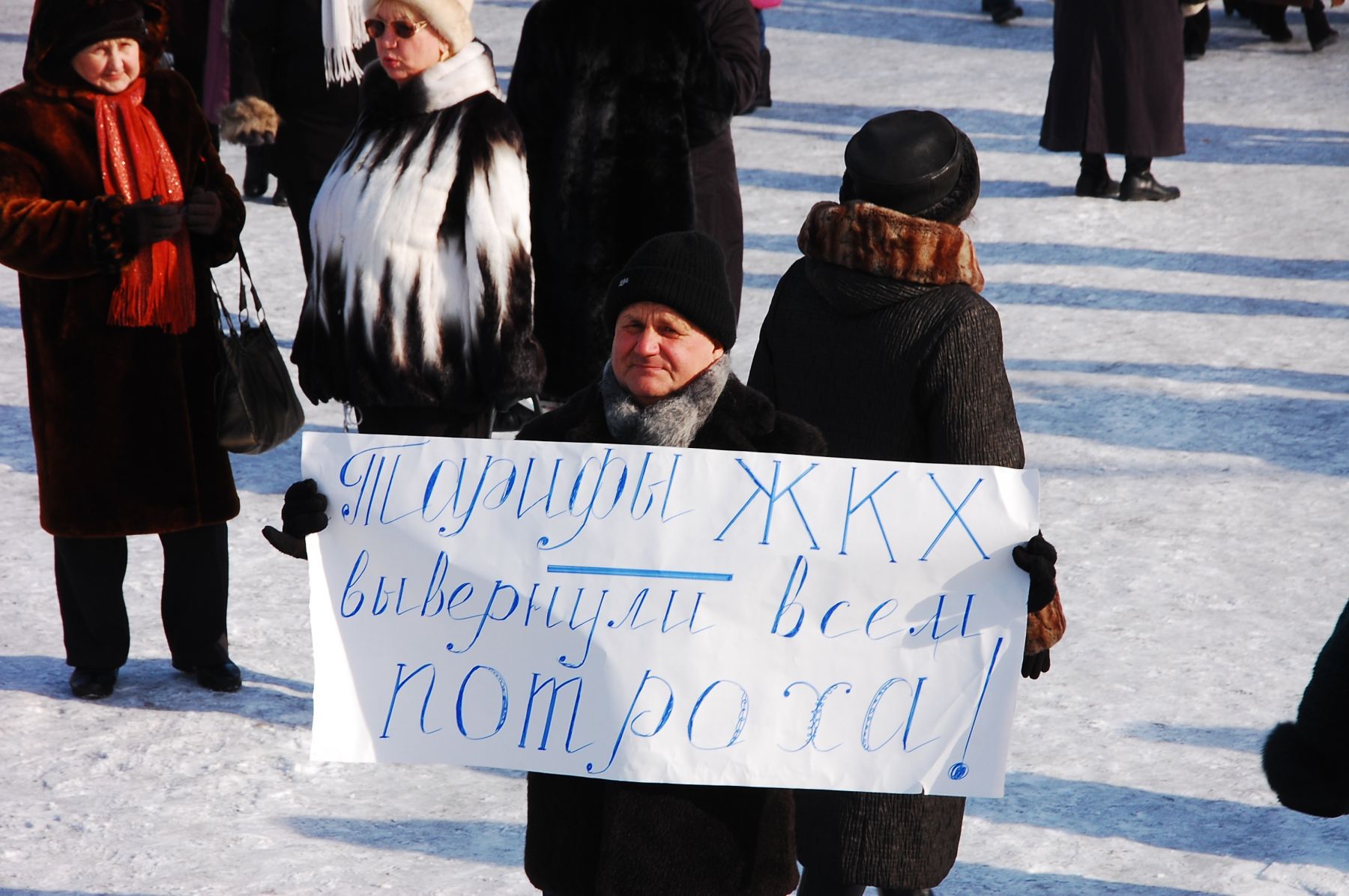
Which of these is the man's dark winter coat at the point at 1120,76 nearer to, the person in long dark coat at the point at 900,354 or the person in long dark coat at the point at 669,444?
the person in long dark coat at the point at 900,354

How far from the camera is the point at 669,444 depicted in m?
2.46

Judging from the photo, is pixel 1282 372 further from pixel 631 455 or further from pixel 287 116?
pixel 631 455

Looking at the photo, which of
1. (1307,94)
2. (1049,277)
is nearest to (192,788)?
(1049,277)

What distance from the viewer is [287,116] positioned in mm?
6090

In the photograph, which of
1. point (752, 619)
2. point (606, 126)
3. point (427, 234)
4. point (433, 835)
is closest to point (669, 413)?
point (752, 619)

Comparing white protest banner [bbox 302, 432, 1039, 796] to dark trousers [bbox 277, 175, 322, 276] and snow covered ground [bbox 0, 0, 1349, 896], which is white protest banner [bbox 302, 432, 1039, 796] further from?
dark trousers [bbox 277, 175, 322, 276]

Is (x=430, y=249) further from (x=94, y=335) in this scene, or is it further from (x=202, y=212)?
(x=94, y=335)

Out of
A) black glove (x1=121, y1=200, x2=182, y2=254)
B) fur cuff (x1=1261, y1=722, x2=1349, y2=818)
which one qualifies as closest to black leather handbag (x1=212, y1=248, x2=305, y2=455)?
black glove (x1=121, y1=200, x2=182, y2=254)

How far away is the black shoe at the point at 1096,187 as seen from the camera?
8.88 metres

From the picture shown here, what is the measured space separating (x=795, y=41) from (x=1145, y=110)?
4571 mm

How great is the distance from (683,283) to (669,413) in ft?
0.62

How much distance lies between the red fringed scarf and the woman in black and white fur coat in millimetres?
346

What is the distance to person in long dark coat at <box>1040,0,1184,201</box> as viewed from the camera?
8312 millimetres

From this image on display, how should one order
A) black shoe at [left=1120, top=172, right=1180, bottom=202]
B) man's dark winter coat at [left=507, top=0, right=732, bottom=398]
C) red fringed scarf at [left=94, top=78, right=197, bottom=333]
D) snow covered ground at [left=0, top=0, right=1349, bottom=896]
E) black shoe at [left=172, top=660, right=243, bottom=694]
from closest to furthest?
snow covered ground at [left=0, top=0, right=1349, bottom=896] → red fringed scarf at [left=94, top=78, right=197, bottom=333] → black shoe at [left=172, top=660, right=243, bottom=694] → man's dark winter coat at [left=507, top=0, right=732, bottom=398] → black shoe at [left=1120, top=172, right=1180, bottom=202]
